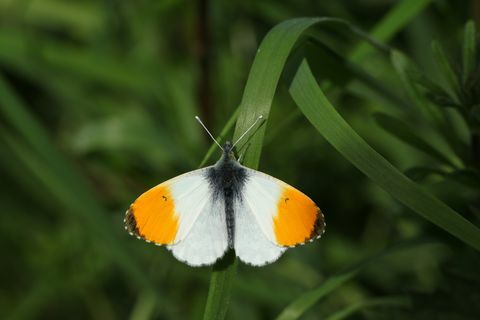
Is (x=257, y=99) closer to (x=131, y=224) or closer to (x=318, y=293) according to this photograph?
(x=131, y=224)

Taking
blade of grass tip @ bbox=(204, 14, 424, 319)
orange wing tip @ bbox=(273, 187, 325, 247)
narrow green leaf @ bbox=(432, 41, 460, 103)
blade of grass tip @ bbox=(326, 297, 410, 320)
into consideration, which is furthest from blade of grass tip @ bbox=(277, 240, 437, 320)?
narrow green leaf @ bbox=(432, 41, 460, 103)

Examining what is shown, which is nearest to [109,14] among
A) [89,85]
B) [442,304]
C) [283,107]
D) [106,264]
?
[89,85]

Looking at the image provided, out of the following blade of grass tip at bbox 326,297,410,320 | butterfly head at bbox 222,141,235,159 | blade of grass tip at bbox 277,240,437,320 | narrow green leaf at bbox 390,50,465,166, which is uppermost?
butterfly head at bbox 222,141,235,159

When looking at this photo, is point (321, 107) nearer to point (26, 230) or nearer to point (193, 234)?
point (193, 234)

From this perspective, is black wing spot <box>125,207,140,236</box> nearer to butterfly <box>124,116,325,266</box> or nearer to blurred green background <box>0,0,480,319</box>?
butterfly <box>124,116,325,266</box>

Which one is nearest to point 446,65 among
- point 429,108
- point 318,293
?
point 429,108

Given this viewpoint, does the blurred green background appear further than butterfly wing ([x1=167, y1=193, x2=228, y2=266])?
Yes

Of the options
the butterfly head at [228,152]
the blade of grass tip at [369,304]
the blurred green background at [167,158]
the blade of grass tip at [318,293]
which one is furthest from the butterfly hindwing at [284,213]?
the blurred green background at [167,158]

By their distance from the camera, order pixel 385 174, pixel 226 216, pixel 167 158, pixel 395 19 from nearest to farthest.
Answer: pixel 385 174, pixel 226 216, pixel 395 19, pixel 167 158
